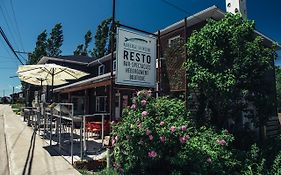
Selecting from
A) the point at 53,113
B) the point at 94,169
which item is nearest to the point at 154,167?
the point at 94,169

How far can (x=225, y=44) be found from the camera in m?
7.27

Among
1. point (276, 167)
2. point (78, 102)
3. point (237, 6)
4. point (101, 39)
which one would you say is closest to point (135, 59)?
point (276, 167)

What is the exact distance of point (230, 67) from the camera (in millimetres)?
7094

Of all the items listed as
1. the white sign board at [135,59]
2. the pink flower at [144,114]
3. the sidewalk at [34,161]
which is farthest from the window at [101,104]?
the pink flower at [144,114]

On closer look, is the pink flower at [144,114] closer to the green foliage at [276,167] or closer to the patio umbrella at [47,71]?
the green foliage at [276,167]

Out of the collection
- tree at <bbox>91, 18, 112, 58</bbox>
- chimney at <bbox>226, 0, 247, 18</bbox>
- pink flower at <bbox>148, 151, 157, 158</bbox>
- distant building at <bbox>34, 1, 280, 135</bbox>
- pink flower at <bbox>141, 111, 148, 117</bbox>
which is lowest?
pink flower at <bbox>148, 151, 157, 158</bbox>

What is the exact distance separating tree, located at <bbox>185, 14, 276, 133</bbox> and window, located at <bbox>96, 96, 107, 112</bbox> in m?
11.8

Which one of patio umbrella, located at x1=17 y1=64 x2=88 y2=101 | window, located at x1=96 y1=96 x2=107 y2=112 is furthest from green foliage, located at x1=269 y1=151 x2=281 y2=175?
window, located at x1=96 y1=96 x2=107 y2=112

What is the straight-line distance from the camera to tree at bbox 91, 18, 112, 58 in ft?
144

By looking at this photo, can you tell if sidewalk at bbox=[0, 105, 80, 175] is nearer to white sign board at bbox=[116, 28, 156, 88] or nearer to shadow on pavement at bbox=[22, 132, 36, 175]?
shadow on pavement at bbox=[22, 132, 36, 175]

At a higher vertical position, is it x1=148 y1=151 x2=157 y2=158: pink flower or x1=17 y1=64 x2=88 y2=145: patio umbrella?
x1=17 y1=64 x2=88 y2=145: patio umbrella

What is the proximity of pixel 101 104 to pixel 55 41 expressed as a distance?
34.6 meters

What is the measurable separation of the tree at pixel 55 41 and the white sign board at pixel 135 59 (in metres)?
44.0

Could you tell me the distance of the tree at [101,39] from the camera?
43.8m
